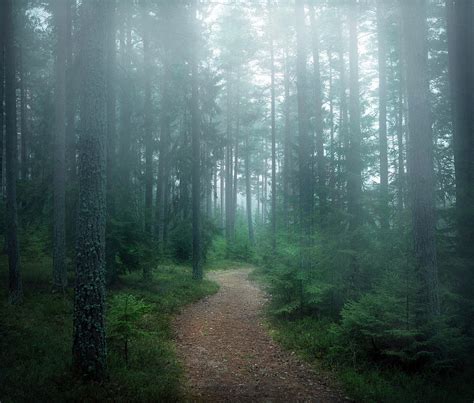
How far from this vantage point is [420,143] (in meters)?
7.80

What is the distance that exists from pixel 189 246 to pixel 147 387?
15566 millimetres

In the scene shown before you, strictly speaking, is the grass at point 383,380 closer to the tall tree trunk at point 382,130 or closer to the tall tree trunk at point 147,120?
the tall tree trunk at point 382,130

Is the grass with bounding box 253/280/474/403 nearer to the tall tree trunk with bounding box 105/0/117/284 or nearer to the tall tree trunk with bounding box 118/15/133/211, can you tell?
the tall tree trunk with bounding box 105/0/117/284

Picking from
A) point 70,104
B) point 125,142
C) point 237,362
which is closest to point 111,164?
point 125,142

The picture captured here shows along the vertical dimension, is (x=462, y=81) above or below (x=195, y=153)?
above

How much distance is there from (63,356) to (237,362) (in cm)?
396

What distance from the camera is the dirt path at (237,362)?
20.8 ft

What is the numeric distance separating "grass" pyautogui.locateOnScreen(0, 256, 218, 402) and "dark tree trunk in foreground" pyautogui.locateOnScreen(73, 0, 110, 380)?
20.3 inches

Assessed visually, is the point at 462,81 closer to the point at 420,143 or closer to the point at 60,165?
the point at 420,143

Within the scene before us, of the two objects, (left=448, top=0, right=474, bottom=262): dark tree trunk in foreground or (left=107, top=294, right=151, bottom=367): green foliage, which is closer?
(left=107, top=294, right=151, bottom=367): green foliage

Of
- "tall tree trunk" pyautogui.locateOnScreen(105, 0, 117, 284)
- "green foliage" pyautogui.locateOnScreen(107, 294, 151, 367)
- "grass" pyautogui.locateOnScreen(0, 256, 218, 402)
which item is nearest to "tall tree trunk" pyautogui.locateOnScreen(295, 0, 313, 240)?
"grass" pyautogui.locateOnScreen(0, 256, 218, 402)

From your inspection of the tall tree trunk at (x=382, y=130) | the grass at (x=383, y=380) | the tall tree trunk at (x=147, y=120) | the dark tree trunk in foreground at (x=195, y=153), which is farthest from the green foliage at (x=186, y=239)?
the grass at (x=383, y=380)

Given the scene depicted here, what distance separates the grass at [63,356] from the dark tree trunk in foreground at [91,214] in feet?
1.69

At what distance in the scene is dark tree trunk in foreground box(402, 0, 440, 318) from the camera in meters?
7.53
